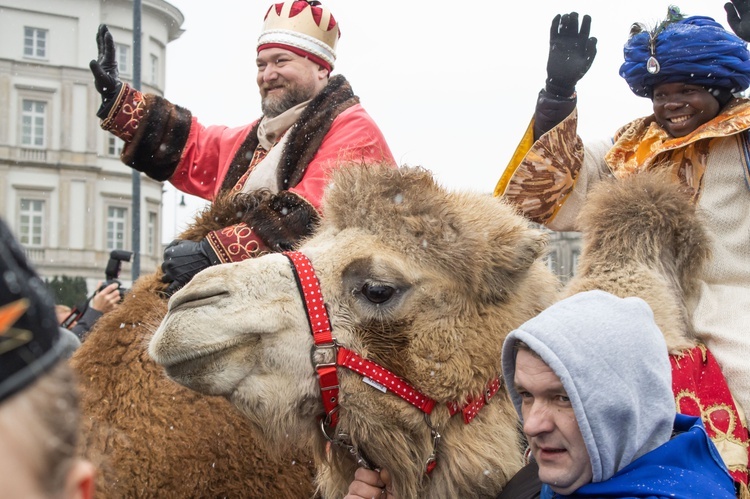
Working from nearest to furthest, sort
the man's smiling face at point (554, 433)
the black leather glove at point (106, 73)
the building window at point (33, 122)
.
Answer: the man's smiling face at point (554, 433) → the black leather glove at point (106, 73) → the building window at point (33, 122)

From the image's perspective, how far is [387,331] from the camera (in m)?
2.49

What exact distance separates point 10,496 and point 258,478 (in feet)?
8.15

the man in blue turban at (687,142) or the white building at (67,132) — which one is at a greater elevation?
the white building at (67,132)

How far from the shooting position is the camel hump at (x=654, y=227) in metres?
2.79

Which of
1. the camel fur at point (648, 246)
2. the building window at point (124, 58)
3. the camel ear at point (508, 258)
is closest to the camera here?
the camel ear at point (508, 258)

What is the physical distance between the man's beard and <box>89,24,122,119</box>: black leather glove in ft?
2.36

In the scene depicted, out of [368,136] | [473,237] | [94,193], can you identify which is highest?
[94,193]

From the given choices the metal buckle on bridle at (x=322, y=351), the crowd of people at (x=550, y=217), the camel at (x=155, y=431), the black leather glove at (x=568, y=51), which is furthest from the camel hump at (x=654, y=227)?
the camel at (x=155, y=431)

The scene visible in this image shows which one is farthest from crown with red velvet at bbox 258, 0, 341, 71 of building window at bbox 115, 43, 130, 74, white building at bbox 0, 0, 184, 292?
building window at bbox 115, 43, 130, 74

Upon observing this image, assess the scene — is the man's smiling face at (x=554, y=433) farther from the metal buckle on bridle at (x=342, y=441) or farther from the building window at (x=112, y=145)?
the building window at (x=112, y=145)

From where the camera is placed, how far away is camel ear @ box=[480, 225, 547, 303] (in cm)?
260

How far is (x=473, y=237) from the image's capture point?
260 cm

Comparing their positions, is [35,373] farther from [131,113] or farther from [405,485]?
[131,113]

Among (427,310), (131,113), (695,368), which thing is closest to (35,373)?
(427,310)
